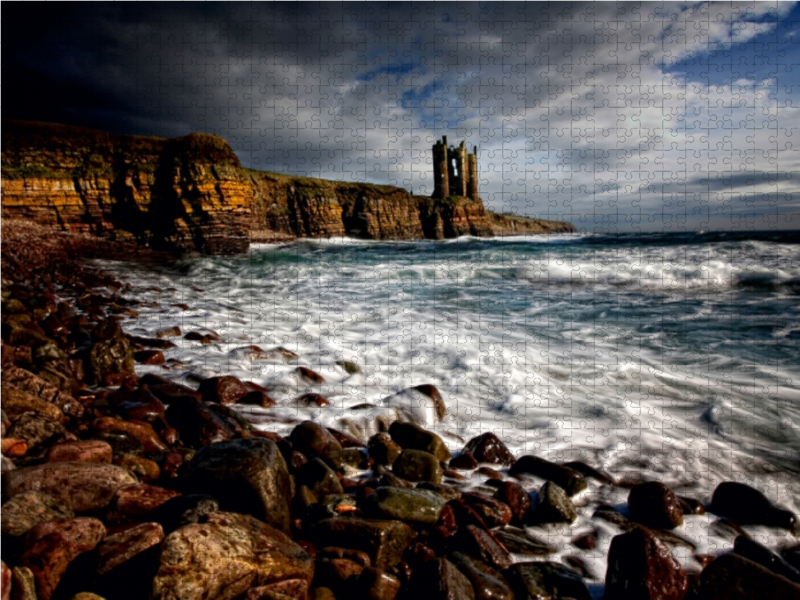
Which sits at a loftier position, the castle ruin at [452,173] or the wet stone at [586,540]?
the castle ruin at [452,173]

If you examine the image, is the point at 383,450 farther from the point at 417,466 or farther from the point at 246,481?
the point at 246,481

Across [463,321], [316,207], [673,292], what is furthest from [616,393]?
[316,207]

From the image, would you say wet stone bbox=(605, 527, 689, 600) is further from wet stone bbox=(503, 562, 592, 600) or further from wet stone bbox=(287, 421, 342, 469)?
wet stone bbox=(287, 421, 342, 469)

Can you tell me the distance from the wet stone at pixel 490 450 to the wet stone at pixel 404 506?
911 millimetres

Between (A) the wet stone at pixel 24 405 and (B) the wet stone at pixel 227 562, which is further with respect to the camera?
(A) the wet stone at pixel 24 405

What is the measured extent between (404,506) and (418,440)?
0.94m

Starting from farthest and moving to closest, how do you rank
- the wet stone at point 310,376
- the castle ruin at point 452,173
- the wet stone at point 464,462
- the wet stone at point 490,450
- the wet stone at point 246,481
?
1. the castle ruin at point 452,173
2. the wet stone at point 310,376
3. the wet stone at point 490,450
4. the wet stone at point 464,462
5. the wet stone at point 246,481

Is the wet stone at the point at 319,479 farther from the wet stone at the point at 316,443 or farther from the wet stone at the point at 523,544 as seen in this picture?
the wet stone at the point at 523,544

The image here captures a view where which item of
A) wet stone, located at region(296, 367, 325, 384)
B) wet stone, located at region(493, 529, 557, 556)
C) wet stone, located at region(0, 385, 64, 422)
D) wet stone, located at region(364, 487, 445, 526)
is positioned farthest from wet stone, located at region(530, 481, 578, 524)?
wet stone, located at region(0, 385, 64, 422)

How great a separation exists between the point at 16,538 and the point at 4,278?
24.1ft

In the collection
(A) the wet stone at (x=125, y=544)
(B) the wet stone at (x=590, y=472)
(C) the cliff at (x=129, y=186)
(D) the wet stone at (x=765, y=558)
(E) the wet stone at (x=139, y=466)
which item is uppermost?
(C) the cliff at (x=129, y=186)

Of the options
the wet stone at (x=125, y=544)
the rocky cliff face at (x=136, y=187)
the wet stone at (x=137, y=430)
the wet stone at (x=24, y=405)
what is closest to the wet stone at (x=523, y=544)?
the wet stone at (x=125, y=544)

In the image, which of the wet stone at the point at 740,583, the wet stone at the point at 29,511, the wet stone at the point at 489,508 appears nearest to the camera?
the wet stone at the point at 29,511

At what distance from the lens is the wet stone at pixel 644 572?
1.72 meters
